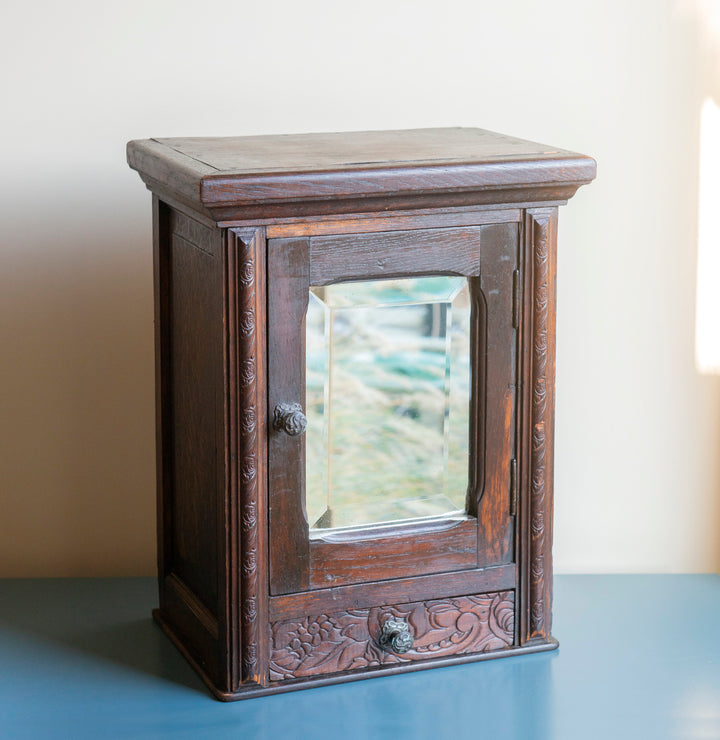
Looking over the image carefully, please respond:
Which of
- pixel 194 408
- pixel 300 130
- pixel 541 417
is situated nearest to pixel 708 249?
pixel 541 417

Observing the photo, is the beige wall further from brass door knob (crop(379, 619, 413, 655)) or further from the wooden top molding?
brass door knob (crop(379, 619, 413, 655))

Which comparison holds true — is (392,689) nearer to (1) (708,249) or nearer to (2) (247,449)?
(2) (247,449)

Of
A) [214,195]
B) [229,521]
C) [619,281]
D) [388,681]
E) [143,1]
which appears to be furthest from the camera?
[619,281]

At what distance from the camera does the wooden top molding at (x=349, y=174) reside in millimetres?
1594

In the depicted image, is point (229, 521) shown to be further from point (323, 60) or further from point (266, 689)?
point (323, 60)

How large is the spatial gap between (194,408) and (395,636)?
43 cm

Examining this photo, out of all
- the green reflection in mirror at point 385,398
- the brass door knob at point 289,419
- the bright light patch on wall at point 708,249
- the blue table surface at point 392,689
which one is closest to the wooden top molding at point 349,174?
the green reflection in mirror at point 385,398

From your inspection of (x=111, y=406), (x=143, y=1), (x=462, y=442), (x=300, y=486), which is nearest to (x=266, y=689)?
(x=300, y=486)

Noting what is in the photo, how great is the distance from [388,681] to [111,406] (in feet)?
2.33

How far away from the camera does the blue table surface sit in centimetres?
169

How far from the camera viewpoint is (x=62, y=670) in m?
1.85

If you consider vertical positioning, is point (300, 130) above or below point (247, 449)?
above

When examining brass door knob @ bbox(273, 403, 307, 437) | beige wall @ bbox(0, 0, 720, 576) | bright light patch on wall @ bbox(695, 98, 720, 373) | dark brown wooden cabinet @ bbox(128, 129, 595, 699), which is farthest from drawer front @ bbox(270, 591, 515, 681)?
bright light patch on wall @ bbox(695, 98, 720, 373)

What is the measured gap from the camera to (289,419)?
1686 mm
